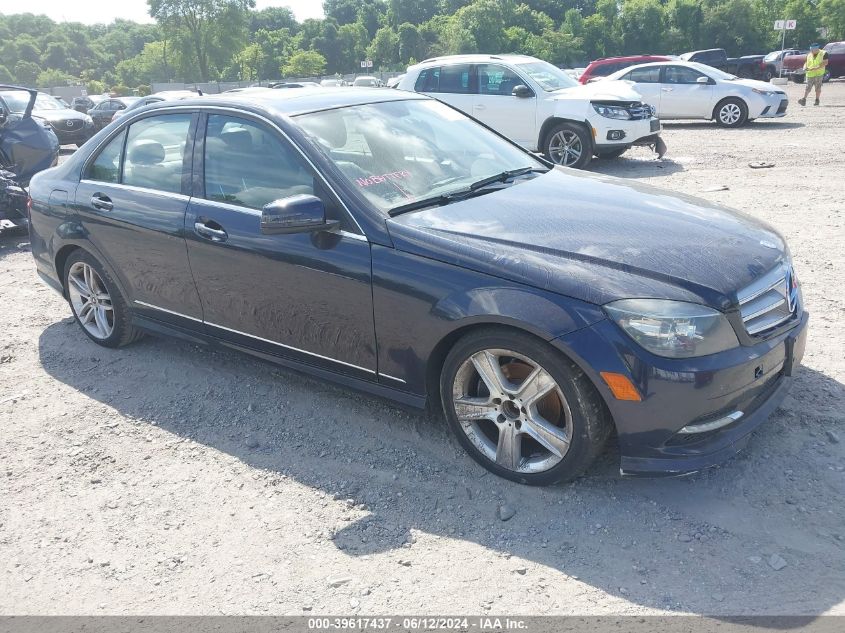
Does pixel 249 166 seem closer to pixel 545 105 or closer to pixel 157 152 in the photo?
pixel 157 152

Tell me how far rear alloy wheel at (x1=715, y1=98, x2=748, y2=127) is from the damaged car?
1321 centimetres

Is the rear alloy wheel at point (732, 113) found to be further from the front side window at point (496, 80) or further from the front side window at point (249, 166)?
the front side window at point (249, 166)

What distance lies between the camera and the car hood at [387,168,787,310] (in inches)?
120

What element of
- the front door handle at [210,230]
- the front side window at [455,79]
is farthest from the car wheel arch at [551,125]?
the front door handle at [210,230]

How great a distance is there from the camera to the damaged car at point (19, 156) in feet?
28.5

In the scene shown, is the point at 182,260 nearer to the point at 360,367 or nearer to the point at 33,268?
the point at 360,367

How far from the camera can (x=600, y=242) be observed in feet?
10.8

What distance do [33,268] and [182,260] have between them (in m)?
4.35

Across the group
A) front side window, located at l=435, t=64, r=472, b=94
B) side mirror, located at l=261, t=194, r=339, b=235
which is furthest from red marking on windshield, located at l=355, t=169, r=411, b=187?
front side window, located at l=435, t=64, r=472, b=94

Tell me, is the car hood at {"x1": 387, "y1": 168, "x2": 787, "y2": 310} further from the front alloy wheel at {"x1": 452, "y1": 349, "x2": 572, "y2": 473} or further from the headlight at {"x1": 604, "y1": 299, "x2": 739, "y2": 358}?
the front alloy wheel at {"x1": 452, "y1": 349, "x2": 572, "y2": 473}

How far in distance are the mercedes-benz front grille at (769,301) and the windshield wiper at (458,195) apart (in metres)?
1.49

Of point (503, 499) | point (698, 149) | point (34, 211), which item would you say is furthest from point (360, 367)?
point (698, 149)

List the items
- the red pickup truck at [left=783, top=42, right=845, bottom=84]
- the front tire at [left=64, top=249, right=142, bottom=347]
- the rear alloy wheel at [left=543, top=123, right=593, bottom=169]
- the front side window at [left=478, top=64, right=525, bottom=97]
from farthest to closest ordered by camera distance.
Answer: the red pickup truck at [left=783, top=42, right=845, bottom=84], the front side window at [left=478, top=64, right=525, bottom=97], the rear alloy wheel at [left=543, top=123, right=593, bottom=169], the front tire at [left=64, top=249, right=142, bottom=347]

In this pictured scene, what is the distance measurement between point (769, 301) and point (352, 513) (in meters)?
2.08
